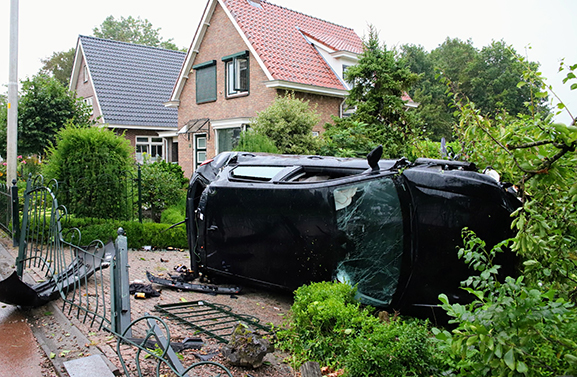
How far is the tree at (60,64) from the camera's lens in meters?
48.9

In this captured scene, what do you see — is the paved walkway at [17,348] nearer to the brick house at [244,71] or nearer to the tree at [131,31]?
the brick house at [244,71]

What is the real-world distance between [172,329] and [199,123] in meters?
16.0

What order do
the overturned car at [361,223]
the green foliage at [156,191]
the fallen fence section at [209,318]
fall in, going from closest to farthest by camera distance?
1. the overturned car at [361,223]
2. the fallen fence section at [209,318]
3. the green foliage at [156,191]

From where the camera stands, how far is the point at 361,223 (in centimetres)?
471

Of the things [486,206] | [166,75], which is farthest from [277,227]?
[166,75]

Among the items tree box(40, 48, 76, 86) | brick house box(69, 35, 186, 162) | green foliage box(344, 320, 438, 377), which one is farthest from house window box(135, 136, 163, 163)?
tree box(40, 48, 76, 86)

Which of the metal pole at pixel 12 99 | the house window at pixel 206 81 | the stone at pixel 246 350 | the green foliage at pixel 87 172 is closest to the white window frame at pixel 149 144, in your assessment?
the house window at pixel 206 81

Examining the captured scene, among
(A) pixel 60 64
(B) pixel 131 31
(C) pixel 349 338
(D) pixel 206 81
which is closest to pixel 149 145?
(D) pixel 206 81

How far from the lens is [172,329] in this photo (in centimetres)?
479

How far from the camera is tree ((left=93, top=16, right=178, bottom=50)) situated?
215 feet

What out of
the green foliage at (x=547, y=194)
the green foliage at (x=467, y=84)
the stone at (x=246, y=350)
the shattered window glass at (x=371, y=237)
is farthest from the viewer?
the green foliage at (x=467, y=84)

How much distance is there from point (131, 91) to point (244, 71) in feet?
32.7

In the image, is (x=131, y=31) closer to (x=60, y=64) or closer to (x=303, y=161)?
(x=60, y=64)

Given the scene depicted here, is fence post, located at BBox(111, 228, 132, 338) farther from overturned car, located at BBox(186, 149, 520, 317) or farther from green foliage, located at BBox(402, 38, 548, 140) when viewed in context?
green foliage, located at BBox(402, 38, 548, 140)
